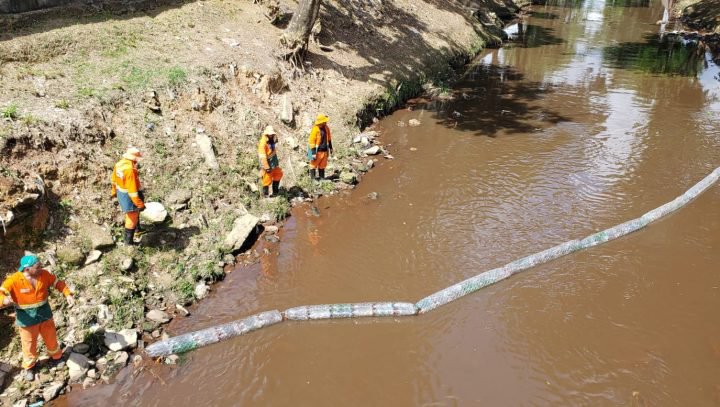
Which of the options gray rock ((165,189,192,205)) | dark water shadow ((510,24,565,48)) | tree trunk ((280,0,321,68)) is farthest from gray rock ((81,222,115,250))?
dark water shadow ((510,24,565,48))

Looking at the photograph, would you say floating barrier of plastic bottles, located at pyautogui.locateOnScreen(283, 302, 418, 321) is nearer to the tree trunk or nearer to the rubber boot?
the rubber boot

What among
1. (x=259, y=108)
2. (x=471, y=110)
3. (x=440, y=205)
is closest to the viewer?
(x=440, y=205)

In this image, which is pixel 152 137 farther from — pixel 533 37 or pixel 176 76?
pixel 533 37

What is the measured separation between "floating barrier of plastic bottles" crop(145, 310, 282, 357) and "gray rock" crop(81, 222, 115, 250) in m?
2.15

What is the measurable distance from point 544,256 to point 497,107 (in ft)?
31.8

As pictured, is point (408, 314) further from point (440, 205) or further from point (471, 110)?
point (471, 110)

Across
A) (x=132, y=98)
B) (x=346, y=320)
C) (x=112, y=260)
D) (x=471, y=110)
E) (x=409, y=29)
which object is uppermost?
(x=409, y=29)

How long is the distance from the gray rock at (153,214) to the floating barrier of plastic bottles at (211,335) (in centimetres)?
264

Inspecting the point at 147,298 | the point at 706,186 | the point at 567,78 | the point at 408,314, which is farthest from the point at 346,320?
the point at 567,78

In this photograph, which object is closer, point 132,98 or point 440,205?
point 132,98

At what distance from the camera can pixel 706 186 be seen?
37.2 ft

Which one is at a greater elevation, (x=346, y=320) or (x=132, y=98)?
(x=132, y=98)

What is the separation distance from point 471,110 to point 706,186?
7.53 metres

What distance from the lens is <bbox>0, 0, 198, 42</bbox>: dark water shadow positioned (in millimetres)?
10070
